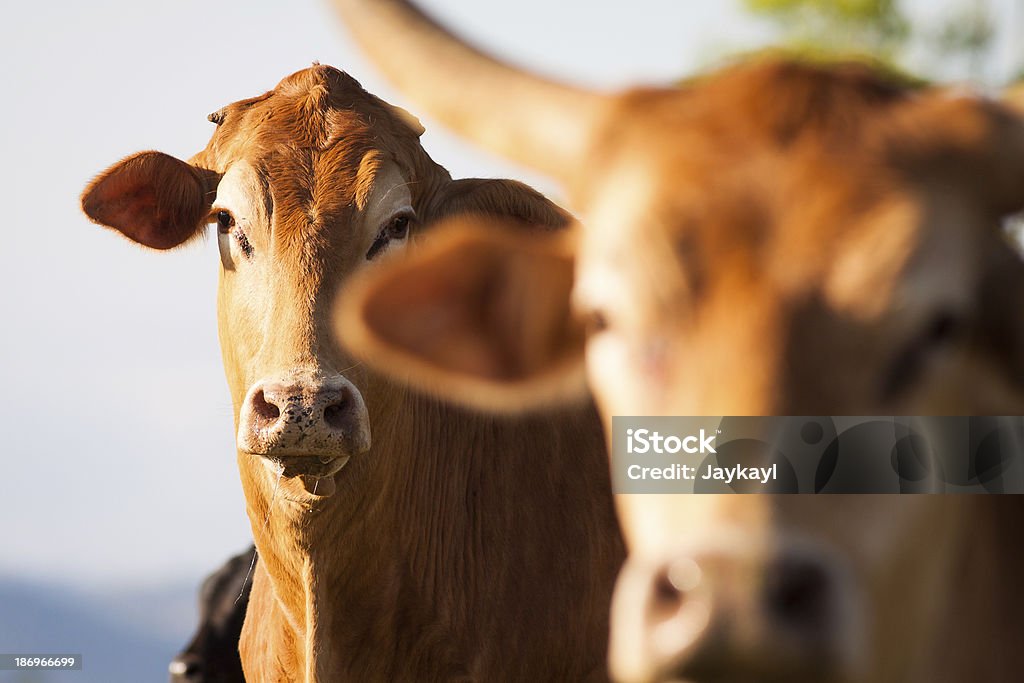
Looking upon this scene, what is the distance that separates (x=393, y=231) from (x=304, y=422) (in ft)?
3.76

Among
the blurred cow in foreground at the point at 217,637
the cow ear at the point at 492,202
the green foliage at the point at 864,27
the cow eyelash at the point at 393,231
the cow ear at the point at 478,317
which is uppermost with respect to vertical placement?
the green foliage at the point at 864,27

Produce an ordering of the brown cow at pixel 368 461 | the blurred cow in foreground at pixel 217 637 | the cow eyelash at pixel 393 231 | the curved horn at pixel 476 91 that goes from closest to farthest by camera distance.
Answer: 1. the curved horn at pixel 476 91
2. the brown cow at pixel 368 461
3. the cow eyelash at pixel 393 231
4. the blurred cow in foreground at pixel 217 637

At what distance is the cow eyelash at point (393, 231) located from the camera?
5.36 meters

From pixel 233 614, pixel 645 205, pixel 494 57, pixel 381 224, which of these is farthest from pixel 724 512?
pixel 233 614

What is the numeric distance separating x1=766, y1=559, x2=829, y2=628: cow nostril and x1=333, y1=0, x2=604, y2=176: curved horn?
104 centimetres

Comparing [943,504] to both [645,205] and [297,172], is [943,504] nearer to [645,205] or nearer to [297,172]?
[645,205]

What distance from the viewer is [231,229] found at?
546 centimetres

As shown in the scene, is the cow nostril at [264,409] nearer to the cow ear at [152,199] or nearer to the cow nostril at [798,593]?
the cow ear at [152,199]

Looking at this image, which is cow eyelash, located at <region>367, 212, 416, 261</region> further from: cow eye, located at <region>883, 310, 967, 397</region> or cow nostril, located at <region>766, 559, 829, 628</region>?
cow nostril, located at <region>766, 559, 829, 628</region>

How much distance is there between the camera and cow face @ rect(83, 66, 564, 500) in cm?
471

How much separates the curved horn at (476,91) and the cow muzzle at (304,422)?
5.92 feet

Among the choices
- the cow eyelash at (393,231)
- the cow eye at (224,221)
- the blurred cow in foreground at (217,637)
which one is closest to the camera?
the cow eyelash at (393,231)

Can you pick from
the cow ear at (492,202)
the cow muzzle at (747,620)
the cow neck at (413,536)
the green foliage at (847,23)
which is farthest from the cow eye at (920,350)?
the green foliage at (847,23)

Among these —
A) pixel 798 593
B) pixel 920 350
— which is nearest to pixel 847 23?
pixel 920 350
